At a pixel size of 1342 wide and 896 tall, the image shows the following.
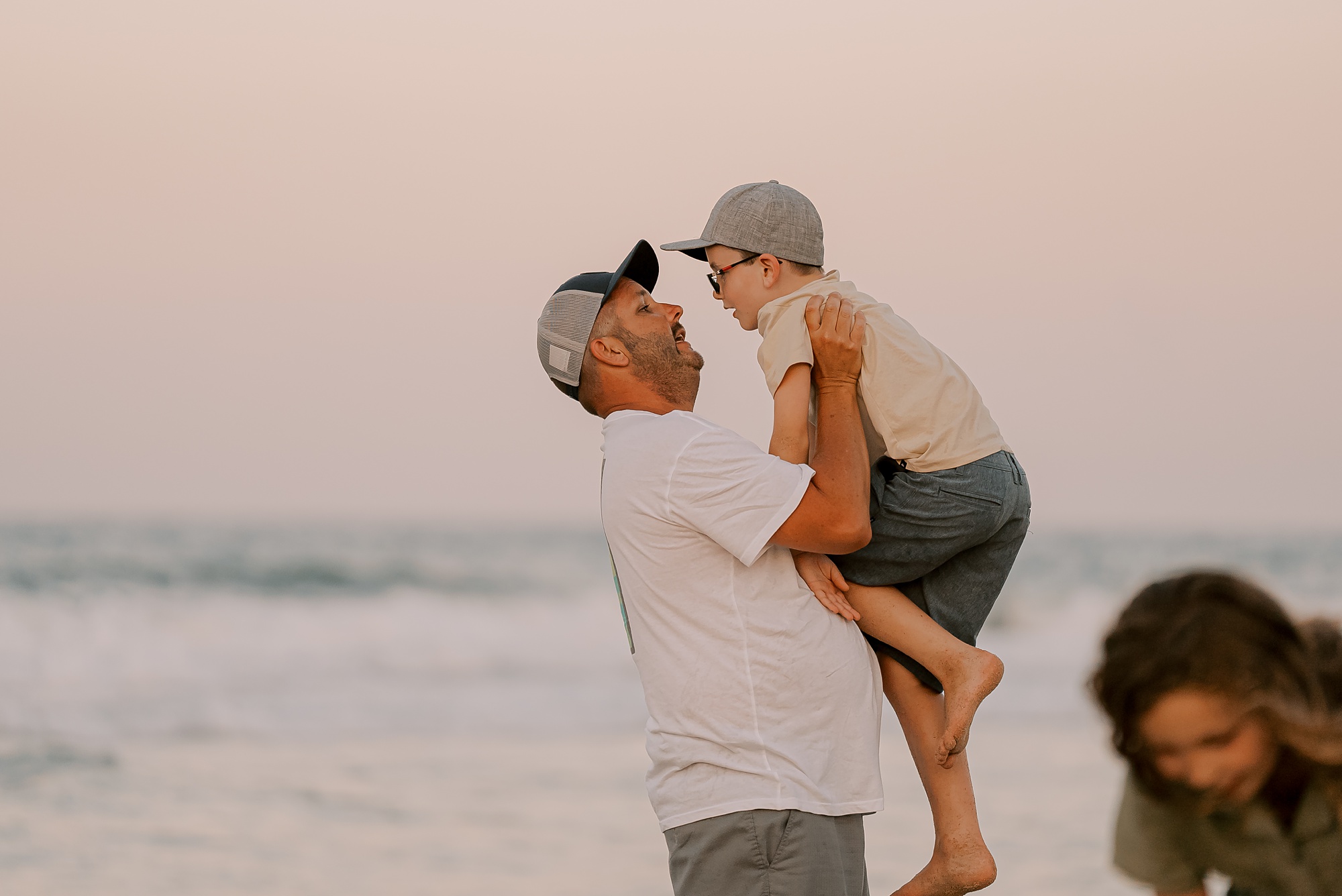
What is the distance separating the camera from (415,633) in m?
15.2

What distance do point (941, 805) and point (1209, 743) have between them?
1641 mm

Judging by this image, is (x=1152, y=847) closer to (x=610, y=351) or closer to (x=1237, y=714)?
(x=1237, y=714)

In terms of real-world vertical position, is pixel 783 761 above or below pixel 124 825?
above

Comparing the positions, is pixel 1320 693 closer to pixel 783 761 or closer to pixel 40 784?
pixel 783 761

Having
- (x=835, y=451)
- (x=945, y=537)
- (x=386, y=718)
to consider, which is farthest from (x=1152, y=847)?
(x=386, y=718)

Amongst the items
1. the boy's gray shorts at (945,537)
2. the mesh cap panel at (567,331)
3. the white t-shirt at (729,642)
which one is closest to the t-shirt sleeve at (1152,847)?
the white t-shirt at (729,642)

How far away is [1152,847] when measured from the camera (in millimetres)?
1710

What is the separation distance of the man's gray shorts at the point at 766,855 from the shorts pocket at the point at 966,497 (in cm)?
78

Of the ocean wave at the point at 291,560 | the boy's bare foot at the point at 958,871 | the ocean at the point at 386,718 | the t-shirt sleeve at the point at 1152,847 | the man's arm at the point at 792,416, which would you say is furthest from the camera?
the ocean wave at the point at 291,560

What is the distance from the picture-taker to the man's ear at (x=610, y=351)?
3137 mm

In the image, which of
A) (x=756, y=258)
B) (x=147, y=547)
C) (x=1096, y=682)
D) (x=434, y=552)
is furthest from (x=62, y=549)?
(x=1096, y=682)

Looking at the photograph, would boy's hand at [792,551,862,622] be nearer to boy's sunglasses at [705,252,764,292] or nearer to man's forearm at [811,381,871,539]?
man's forearm at [811,381,871,539]

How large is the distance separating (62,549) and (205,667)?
6.73 m

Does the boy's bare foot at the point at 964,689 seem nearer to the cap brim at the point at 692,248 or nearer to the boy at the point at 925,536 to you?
the boy at the point at 925,536
